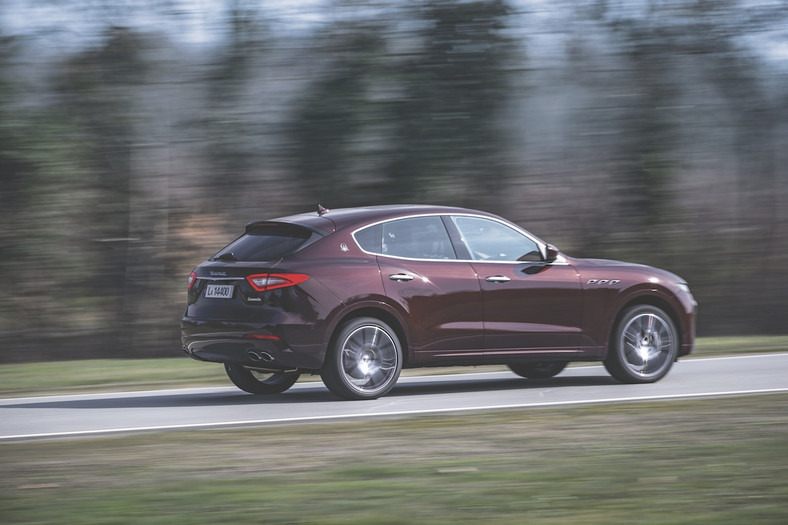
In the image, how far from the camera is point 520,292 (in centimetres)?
1100

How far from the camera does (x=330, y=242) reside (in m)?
10.2

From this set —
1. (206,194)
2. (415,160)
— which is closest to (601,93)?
(415,160)

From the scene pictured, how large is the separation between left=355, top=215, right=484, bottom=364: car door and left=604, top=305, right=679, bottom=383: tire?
1542 mm

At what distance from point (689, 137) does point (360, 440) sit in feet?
46.8

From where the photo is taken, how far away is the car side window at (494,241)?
10953 millimetres

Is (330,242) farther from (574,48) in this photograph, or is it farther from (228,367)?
(574,48)

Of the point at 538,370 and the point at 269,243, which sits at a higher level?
the point at 269,243

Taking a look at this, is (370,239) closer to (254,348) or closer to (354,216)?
(354,216)

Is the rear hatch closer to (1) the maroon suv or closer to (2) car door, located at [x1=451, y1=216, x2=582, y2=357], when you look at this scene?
(1) the maroon suv

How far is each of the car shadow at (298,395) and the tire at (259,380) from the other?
91mm

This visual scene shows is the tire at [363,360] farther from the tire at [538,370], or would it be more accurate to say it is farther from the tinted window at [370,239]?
the tire at [538,370]

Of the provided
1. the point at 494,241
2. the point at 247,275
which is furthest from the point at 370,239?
the point at 494,241

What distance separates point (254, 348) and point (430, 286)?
167cm

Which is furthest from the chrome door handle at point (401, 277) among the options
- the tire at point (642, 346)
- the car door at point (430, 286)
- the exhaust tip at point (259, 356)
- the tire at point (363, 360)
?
the tire at point (642, 346)
